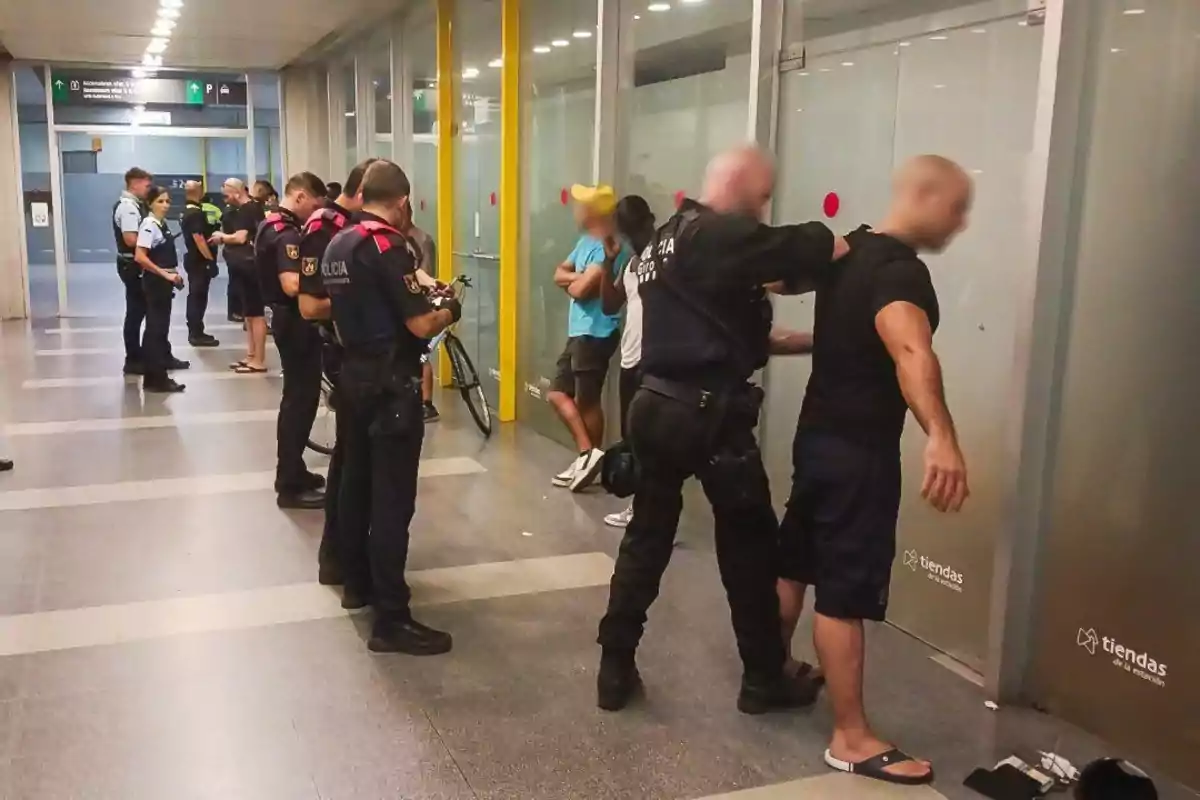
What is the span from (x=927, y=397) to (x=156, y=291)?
23.1ft

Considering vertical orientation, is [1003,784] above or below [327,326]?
below

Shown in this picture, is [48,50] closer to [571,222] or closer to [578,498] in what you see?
[571,222]

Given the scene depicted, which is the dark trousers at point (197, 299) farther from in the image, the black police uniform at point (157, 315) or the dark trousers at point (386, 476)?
the dark trousers at point (386, 476)

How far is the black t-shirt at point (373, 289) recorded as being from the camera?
11.4ft

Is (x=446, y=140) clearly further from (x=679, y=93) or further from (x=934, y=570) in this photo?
(x=934, y=570)

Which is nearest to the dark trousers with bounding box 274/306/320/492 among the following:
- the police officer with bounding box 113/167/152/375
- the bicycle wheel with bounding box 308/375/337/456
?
the bicycle wheel with bounding box 308/375/337/456

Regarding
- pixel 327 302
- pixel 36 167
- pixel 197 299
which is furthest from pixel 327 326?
pixel 36 167

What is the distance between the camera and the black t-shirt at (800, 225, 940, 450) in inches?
106

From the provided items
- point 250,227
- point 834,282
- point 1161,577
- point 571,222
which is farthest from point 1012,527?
point 250,227

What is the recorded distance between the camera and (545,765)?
2912 millimetres

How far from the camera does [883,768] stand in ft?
9.37

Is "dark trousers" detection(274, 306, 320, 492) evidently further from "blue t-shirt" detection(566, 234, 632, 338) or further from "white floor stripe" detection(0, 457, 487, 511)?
"blue t-shirt" detection(566, 234, 632, 338)

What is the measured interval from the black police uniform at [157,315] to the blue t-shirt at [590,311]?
4019 millimetres

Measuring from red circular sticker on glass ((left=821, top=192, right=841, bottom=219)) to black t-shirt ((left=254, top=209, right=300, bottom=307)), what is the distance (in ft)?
7.71
